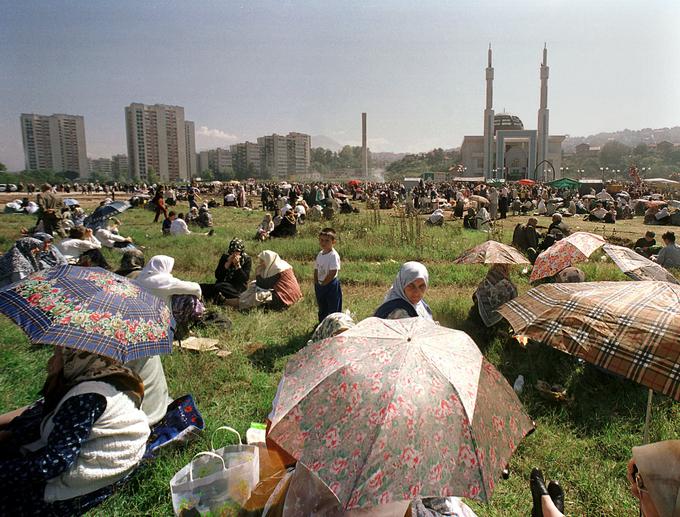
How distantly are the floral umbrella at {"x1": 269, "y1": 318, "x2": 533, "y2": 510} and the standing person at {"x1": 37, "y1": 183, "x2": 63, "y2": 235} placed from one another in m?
12.6

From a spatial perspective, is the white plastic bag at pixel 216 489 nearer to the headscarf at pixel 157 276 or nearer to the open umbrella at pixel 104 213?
the headscarf at pixel 157 276

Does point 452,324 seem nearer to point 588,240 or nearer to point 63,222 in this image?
point 588,240

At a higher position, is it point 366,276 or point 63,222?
point 63,222

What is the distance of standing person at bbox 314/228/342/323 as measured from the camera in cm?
548

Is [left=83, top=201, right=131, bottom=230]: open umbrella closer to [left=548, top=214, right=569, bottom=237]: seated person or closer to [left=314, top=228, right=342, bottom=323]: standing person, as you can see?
[left=314, top=228, right=342, bottom=323]: standing person

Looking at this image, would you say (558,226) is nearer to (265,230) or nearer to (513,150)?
(265,230)

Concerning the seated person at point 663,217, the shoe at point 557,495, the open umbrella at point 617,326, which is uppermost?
the open umbrella at point 617,326

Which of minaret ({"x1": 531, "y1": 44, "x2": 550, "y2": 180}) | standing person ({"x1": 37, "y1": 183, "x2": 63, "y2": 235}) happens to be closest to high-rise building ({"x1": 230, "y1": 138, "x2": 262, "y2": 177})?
minaret ({"x1": 531, "y1": 44, "x2": 550, "y2": 180})

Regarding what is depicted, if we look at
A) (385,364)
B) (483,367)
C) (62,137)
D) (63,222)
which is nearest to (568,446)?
(483,367)

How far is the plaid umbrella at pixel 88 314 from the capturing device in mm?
2252

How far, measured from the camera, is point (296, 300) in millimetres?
7137

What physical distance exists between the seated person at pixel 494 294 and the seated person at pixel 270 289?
2.96 m

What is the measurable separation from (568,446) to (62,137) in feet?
422

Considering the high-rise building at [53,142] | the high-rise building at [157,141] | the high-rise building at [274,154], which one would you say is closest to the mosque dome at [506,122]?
the high-rise building at [274,154]
